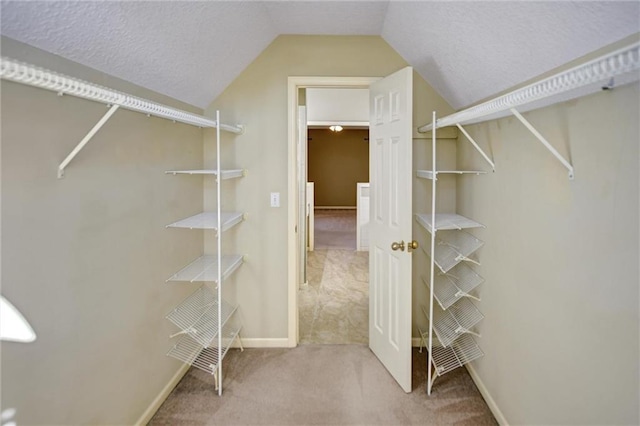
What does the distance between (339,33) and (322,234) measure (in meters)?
5.18

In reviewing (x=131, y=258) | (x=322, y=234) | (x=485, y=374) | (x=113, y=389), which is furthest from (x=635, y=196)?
(x=322, y=234)

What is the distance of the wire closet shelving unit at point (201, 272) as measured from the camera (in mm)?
1331

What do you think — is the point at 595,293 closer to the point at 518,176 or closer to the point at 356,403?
the point at 518,176

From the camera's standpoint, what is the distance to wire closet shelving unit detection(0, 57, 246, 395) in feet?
4.37

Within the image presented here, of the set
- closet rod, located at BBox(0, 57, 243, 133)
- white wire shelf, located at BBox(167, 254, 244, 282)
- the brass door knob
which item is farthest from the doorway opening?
closet rod, located at BBox(0, 57, 243, 133)

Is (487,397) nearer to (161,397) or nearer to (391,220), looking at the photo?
(391,220)

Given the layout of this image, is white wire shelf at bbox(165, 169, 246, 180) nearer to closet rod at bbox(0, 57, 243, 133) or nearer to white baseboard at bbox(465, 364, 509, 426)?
closet rod at bbox(0, 57, 243, 133)

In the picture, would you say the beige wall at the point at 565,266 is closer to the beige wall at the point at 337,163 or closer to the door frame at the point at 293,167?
the door frame at the point at 293,167

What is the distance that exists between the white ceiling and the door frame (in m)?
0.32

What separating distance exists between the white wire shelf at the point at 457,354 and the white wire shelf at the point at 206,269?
1431 millimetres

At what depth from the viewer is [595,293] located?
1203 mm

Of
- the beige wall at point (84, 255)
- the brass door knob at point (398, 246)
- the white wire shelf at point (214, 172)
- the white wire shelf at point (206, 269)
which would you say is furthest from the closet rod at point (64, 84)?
the brass door knob at point (398, 246)

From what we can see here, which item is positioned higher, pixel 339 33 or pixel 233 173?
pixel 339 33

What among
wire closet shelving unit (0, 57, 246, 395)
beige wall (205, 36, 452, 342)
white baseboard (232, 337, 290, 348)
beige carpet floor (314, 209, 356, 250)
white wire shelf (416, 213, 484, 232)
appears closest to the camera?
A: wire closet shelving unit (0, 57, 246, 395)
